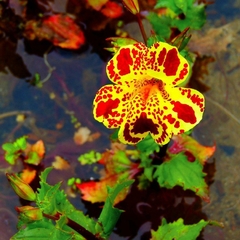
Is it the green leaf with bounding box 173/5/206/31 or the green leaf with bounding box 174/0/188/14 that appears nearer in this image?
the green leaf with bounding box 174/0/188/14

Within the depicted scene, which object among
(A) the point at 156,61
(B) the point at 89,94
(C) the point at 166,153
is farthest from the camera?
(B) the point at 89,94

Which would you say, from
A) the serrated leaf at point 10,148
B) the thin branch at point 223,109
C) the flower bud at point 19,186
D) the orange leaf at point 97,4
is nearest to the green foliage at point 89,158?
the serrated leaf at point 10,148

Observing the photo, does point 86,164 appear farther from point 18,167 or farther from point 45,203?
point 45,203

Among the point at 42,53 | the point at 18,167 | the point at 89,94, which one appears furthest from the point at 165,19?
the point at 18,167

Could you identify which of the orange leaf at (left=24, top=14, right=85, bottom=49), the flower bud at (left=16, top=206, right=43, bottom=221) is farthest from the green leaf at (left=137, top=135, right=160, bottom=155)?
the orange leaf at (left=24, top=14, right=85, bottom=49)

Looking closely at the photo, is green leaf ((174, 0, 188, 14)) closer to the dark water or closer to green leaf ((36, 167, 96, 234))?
the dark water

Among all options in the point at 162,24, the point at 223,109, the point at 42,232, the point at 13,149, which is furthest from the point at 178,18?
the point at 42,232

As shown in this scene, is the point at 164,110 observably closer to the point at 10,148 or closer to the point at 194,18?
the point at 194,18
